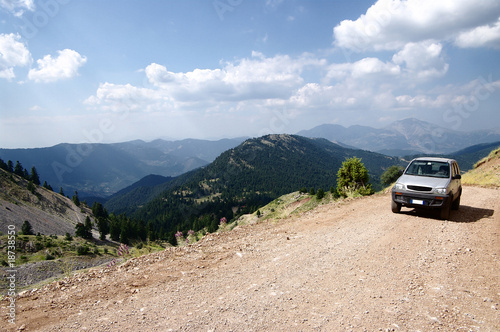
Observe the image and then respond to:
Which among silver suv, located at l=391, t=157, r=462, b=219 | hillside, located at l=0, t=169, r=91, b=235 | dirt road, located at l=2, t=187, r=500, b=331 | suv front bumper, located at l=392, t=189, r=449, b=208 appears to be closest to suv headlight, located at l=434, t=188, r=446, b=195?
silver suv, located at l=391, t=157, r=462, b=219

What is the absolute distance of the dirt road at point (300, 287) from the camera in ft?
15.2

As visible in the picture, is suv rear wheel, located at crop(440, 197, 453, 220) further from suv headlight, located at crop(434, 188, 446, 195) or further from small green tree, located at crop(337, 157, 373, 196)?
small green tree, located at crop(337, 157, 373, 196)

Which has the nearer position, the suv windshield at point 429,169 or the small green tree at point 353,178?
the suv windshield at point 429,169

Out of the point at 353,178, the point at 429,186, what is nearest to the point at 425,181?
the point at 429,186

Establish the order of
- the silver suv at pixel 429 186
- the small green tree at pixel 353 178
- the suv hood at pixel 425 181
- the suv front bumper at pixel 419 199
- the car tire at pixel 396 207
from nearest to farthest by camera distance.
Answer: the suv front bumper at pixel 419 199
the silver suv at pixel 429 186
the suv hood at pixel 425 181
the car tire at pixel 396 207
the small green tree at pixel 353 178

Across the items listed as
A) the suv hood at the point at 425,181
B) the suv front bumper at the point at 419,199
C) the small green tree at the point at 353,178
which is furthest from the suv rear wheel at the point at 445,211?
the small green tree at the point at 353,178

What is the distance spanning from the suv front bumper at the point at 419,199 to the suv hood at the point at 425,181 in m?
0.47

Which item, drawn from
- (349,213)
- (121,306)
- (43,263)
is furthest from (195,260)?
(43,263)

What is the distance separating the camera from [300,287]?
5.85 metres

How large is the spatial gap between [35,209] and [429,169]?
133591mm

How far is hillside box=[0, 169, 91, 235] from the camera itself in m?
91.3

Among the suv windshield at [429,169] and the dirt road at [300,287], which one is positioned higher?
the suv windshield at [429,169]

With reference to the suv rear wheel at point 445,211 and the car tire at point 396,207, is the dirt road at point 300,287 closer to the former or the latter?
the suv rear wheel at point 445,211

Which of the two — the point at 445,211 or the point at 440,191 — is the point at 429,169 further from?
the point at 445,211
